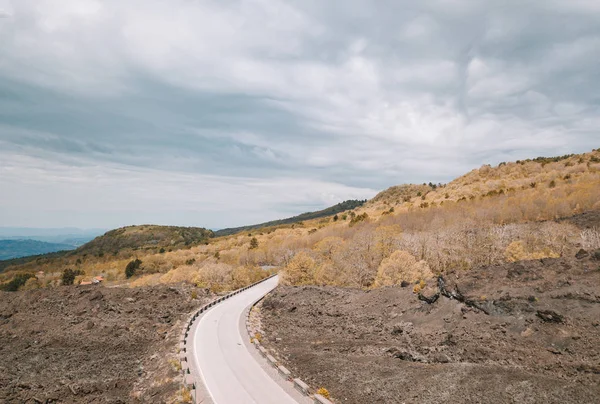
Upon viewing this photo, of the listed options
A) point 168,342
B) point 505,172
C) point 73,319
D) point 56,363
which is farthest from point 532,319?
point 505,172

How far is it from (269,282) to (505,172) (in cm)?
13783

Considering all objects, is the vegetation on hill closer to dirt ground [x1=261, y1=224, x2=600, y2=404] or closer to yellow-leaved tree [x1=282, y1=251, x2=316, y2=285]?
yellow-leaved tree [x1=282, y1=251, x2=316, y2=285]

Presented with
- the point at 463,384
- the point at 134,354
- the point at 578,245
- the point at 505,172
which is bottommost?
the point at 134,354

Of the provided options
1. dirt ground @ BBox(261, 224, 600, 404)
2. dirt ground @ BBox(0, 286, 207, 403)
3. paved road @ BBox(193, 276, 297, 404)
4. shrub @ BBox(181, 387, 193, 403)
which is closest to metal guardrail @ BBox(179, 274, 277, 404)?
shrub @ BBox(181, 387, 193, 403)

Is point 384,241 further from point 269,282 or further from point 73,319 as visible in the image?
point 73,319

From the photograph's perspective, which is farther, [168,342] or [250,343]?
[168,342]

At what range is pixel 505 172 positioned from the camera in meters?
153

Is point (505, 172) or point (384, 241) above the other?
point (505, 172)

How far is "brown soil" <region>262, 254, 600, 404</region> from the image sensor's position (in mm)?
17062

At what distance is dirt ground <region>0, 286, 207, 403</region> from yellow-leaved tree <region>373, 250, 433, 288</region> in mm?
25729

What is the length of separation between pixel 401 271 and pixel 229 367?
28070 millimetres

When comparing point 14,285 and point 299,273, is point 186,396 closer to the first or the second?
point 299,273

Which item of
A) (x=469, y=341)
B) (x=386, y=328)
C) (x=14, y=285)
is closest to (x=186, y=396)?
(x=386, y=328)

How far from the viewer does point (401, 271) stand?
144 ft
